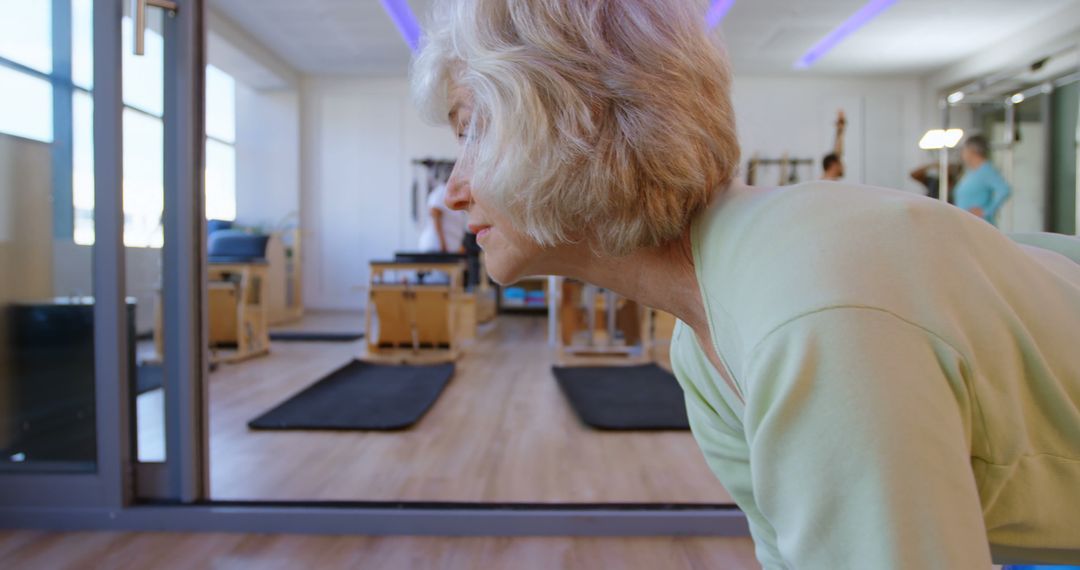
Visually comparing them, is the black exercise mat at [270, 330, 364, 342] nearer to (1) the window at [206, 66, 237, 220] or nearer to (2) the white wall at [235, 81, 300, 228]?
(1) the window at [206, 66, 237, 220]

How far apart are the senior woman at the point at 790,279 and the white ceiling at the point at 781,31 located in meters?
5.21

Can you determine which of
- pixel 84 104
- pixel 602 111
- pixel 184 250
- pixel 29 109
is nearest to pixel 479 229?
pixel 602 111

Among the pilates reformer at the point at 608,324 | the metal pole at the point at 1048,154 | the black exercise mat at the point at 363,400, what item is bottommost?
the black exercise mat at the point at 363,400

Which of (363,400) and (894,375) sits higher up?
(894,375)

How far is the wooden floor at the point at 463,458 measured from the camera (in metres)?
1.92

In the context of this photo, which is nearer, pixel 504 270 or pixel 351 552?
pixel 504 270

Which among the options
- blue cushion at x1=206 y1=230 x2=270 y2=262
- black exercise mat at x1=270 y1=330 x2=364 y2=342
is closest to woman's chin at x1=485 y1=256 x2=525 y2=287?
black exercise mat at x1=270 y1=330 x2=364 y2=342

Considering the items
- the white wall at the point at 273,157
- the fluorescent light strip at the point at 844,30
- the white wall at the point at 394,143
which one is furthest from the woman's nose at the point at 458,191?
the white wall at the point at 273,157

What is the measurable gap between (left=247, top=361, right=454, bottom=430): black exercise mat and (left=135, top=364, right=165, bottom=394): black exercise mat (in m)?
0.98

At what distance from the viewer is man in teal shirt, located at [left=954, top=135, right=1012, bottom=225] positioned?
4094mm

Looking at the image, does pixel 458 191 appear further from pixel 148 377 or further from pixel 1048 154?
pixel 1048 154

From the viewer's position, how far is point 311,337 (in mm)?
5773

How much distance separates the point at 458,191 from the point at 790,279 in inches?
15.2

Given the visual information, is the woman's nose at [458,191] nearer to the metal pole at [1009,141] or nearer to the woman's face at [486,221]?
the woman's face at [486,221]
